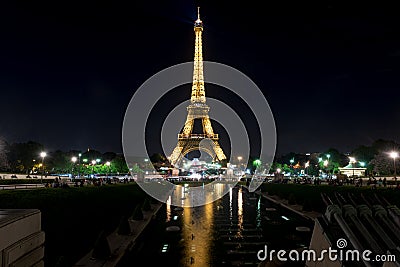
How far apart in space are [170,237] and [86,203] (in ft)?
18.0

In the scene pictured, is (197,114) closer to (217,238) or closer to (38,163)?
(38,163)

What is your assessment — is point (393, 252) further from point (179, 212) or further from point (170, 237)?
point (179, 212)

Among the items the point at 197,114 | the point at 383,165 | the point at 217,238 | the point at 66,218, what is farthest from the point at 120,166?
the point at 66,218

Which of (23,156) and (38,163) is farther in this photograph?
(38,163)

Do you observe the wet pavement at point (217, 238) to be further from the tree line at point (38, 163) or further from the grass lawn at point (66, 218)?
the tree line at point (38, 163)

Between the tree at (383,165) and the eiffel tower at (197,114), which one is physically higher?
the eiffel tower at (197,114)

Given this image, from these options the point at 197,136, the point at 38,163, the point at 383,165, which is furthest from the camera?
the point at 197,136

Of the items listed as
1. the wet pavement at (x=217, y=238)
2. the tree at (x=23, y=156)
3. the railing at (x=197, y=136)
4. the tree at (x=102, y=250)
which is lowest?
the wet pavement at (x=217, y=238)

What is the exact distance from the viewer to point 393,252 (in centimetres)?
522

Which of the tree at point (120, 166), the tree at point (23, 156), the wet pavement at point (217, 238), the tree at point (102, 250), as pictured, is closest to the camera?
the tree at point (102, 250)

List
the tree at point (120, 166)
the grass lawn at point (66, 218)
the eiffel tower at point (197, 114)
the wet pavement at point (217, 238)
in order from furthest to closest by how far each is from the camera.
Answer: the eiffel tower at point (197, 114), the tree at point (120, 166), the wet pavement at point (217, 238), the grass lawn at point (66, 218)

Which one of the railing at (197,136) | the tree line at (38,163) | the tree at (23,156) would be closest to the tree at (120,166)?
the tree line at (38,163)

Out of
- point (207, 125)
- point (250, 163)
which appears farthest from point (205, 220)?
point (250, 163)

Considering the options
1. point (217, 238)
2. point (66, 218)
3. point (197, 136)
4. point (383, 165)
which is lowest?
point (217, 238)
